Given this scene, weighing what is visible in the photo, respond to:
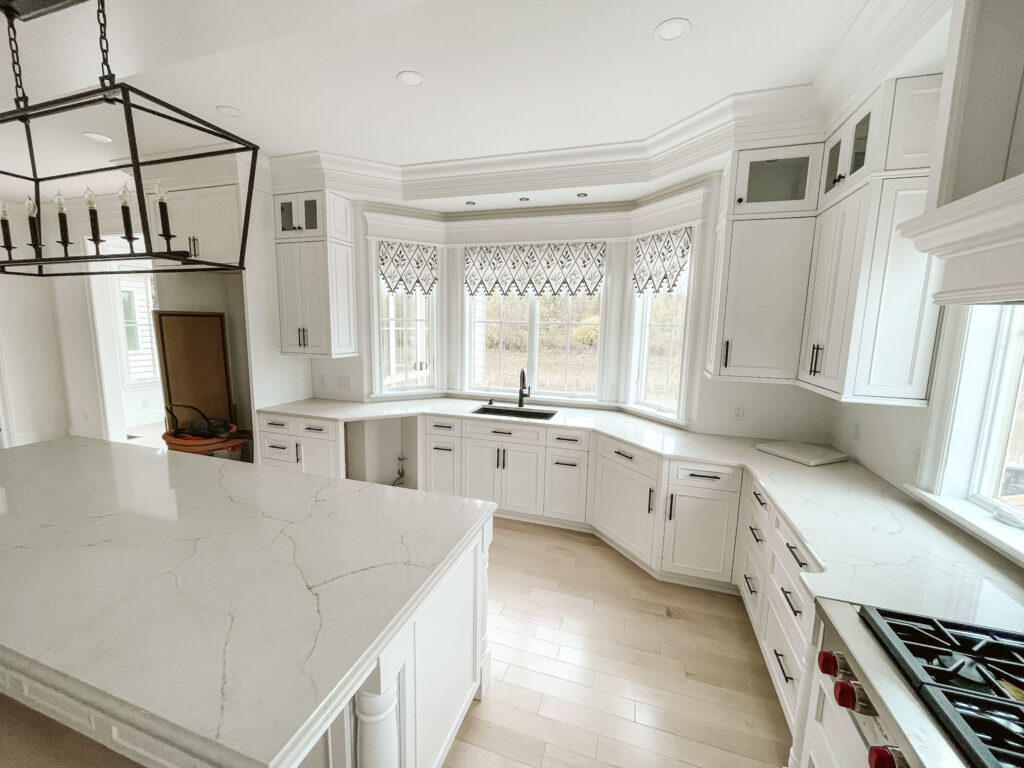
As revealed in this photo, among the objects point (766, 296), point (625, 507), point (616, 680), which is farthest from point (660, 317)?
point (616, 680)

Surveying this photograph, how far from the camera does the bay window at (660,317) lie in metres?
2.94

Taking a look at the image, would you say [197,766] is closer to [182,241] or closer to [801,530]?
[801,530]

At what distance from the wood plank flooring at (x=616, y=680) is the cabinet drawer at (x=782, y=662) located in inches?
4.9

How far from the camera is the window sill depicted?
130 centimetres

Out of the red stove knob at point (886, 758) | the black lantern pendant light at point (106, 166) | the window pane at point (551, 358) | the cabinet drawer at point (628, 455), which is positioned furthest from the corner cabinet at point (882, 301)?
the black lantern pendant light at point (106, 166)

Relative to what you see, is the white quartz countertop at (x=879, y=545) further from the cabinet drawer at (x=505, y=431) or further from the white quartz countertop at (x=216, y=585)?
the white quartz countertop at (x=216, y=585)

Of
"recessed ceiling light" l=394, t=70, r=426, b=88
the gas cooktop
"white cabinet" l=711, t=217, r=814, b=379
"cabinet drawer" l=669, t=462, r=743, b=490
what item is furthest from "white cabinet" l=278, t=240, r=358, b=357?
the gas cooktop

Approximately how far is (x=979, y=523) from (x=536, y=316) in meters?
2.91

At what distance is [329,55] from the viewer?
1.86 meters

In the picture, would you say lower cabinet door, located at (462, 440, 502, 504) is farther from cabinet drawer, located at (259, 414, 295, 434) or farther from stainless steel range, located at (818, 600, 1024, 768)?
stainless steel range, located at (818, 600, 1024, 768)

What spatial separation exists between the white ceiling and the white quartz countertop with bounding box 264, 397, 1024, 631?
6.41 ft

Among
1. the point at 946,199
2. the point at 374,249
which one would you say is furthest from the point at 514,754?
the point at 374,249

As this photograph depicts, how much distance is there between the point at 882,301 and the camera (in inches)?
69.6

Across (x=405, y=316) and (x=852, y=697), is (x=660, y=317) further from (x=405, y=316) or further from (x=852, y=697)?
(x=852, y=697)
